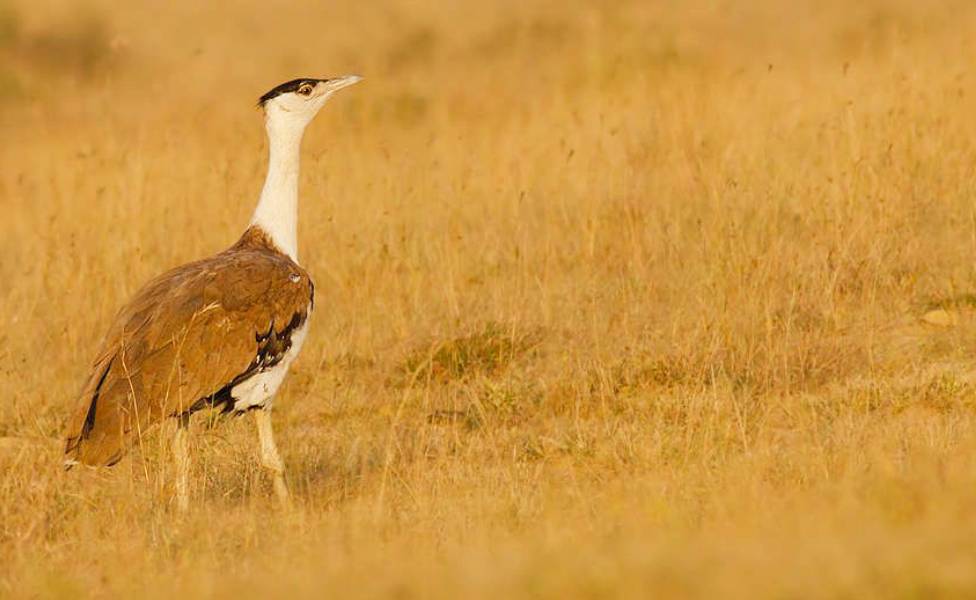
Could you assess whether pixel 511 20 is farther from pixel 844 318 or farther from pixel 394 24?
pixel 844 318

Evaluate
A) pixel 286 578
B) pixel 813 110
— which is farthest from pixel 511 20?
pixel 286 578

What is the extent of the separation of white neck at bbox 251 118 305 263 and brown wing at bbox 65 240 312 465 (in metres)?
0.34

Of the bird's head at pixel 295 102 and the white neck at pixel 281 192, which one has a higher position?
the bird's head at pixel 295 102

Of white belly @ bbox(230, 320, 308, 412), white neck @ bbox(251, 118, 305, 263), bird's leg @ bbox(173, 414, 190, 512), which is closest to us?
bird's leg @ bbox(173, 414, 190, 512)

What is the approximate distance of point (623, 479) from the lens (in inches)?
228

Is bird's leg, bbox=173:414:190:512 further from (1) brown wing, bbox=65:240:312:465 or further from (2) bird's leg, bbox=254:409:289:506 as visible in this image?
(2) bird's leg, bbox=254:409:289:506

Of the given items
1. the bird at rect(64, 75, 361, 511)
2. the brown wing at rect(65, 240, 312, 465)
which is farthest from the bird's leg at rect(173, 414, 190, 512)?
the brown wing at rect(65, 240, 312, 465)

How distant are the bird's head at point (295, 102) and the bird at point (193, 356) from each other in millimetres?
800

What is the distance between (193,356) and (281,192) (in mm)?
1110

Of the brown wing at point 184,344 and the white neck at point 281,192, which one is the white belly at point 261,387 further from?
the white neck at point 281,192

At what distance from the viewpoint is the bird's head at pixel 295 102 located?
23.0 ft

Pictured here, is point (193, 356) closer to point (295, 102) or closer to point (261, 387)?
point (261, 387)

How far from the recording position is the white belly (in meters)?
6.07

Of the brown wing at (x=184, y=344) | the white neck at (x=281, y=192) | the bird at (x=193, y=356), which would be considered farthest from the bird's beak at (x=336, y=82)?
the brown wing at (x=184, y=344)
